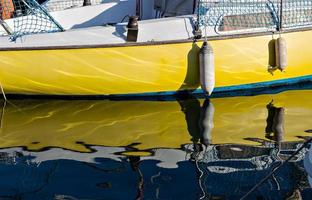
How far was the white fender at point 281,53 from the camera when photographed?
31.4 ft

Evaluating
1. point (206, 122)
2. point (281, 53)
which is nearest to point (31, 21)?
point (206, 122)

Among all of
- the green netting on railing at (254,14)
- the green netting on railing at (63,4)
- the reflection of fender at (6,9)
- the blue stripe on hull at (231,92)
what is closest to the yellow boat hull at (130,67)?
the blue stripe on hull at (231,92)

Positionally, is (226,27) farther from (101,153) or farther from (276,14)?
(101,153)

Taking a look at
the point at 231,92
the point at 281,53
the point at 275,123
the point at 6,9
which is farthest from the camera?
the point at 6,9

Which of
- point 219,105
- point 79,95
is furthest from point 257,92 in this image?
point 79,95

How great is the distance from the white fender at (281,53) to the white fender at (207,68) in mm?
1071

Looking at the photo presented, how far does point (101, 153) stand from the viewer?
24.9 ft

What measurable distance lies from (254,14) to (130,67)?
6.58ft

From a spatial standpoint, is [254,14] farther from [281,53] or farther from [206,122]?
[206,122]

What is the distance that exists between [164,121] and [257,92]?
2007 millimetres

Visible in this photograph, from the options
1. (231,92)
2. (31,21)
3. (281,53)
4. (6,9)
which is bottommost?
(231,92)

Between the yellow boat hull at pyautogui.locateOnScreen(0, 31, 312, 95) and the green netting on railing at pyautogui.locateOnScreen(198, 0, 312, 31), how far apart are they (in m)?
0.21

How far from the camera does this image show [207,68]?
9219 millimetres

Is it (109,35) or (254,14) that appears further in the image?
(254,14)
